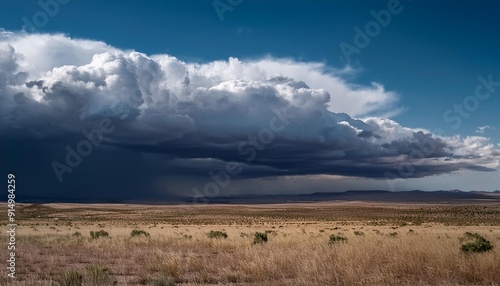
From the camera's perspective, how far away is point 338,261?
1077 centimetres

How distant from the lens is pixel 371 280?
8.99 m

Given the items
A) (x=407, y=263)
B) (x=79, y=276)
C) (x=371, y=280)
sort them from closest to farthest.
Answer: (x=371, y=280)
(x=79, y=276)
(x=407, y=263)

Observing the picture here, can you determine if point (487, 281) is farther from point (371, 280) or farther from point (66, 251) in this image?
point (66, 251)

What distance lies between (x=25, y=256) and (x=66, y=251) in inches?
102

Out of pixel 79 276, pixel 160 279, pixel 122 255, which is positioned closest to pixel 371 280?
pixel 160 279

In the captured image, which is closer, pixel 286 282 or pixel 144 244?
pixel 286 282

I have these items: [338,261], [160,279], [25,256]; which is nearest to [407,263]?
[338,261]

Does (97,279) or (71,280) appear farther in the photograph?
(97,279)

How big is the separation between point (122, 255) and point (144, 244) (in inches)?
167

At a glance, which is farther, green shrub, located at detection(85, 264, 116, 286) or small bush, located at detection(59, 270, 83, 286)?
small bush, located at detection(59, 270, 83, 286)

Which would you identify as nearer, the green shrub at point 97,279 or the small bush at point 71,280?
the green shrub at point 97,279

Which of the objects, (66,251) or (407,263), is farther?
(66,251)

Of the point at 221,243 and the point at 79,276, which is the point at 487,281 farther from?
the point at 221,243

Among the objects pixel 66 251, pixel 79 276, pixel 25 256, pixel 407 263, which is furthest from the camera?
pixel 66 251
